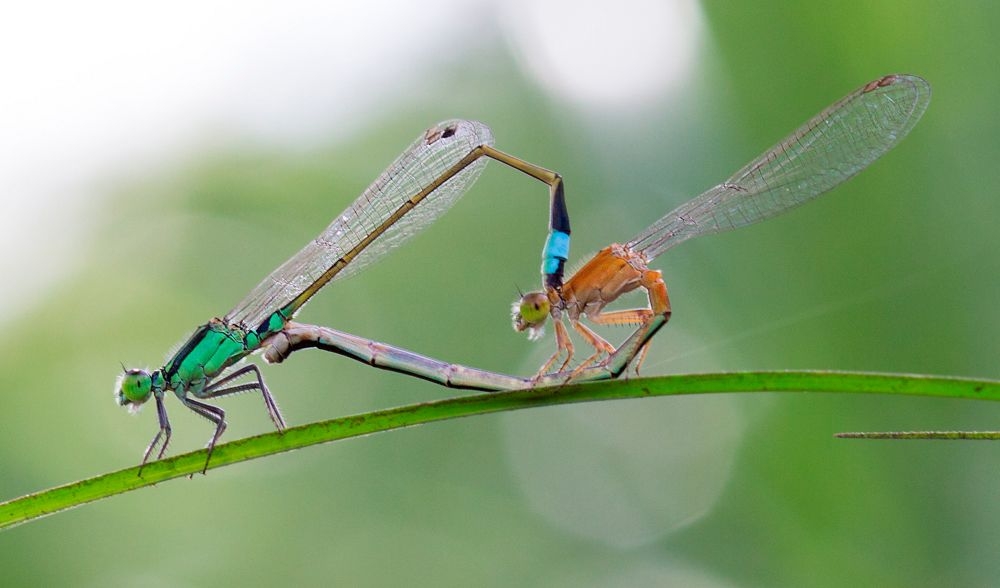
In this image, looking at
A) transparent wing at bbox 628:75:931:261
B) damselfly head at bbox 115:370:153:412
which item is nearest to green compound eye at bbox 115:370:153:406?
damselfly head at bbox 115:370:153:412

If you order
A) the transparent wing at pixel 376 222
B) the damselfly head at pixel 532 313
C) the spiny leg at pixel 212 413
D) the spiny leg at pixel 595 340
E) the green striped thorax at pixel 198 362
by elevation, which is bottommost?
the spiny leg at pixel 595 340

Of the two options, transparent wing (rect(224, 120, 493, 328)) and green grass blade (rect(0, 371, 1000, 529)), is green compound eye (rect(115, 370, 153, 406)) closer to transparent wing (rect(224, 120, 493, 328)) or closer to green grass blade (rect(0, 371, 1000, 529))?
transparent wing (rect(224, 120, 493, 328))

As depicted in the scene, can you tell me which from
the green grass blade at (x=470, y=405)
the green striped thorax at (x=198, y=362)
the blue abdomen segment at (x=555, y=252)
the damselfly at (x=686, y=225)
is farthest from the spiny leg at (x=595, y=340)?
the green striped thorax at (x=198, y=362)

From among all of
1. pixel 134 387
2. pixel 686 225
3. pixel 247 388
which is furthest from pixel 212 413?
pixel 686 225

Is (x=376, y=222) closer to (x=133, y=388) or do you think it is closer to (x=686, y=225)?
(x=133, y=388)

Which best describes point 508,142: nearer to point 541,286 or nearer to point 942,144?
point 942,144

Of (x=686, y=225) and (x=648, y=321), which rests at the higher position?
(x=686, y=225)

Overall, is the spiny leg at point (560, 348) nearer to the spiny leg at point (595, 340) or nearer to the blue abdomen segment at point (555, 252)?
the spiny leg at point (595, 340)
